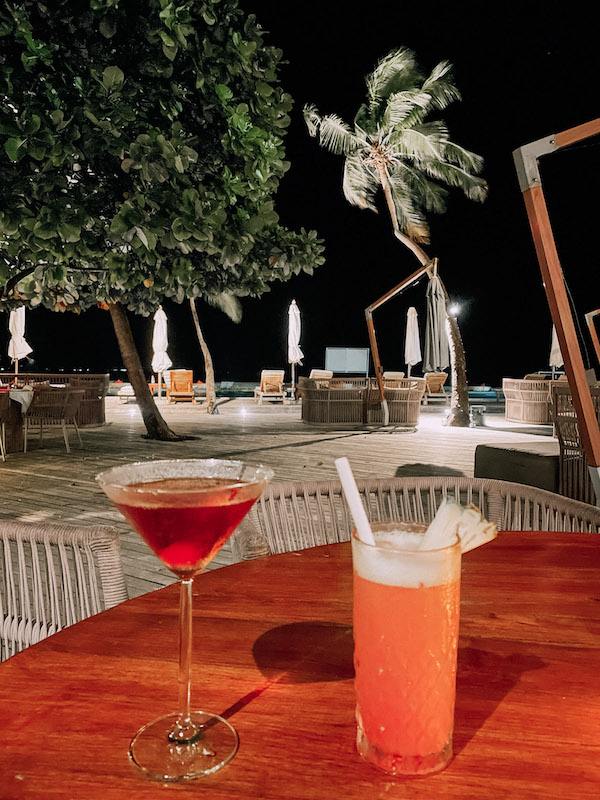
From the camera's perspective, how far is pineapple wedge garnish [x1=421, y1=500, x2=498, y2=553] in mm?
589

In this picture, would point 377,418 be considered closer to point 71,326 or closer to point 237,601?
point 237,601

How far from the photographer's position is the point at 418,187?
49.7ft

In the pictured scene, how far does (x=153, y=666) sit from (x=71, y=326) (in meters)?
44.5

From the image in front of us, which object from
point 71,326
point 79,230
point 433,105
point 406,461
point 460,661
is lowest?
point 406,461

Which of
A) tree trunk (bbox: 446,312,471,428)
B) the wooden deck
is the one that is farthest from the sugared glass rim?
tree trunk (bbox: 446,312,471,428)

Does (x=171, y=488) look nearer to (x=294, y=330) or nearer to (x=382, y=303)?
(x=382, y=303)

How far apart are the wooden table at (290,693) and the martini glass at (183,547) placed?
0.07 feet

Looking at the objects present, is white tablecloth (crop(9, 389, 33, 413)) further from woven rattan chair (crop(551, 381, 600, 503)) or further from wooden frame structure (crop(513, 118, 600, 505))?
wooden frame structure (crop(513, 118, 600, 505))

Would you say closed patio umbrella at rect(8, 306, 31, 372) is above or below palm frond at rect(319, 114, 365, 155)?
below

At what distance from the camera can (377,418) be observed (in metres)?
12.8

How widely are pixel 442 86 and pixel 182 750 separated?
14615 mm

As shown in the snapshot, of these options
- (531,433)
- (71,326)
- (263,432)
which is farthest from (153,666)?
(71,326)

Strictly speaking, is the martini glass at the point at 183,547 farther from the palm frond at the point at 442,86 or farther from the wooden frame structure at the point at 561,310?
the palm frond at the point at 442,86

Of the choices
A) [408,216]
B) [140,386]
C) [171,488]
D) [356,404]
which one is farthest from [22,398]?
[408,216]
